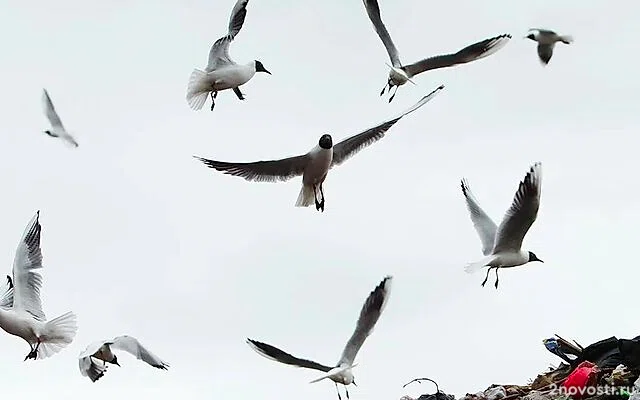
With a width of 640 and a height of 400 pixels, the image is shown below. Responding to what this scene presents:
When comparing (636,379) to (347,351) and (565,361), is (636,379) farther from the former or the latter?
(347,351)

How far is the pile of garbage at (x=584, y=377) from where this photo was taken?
730 cm

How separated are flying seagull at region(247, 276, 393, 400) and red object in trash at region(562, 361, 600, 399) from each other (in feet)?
3.92

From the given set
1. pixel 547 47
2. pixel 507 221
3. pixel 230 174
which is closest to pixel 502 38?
pixel 547 47

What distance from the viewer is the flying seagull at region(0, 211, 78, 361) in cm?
857

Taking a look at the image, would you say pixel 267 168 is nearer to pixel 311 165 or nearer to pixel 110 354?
pixel 311 165

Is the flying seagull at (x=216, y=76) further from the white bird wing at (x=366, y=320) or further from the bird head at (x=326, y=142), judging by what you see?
the white bird wing at (x=366, y=320)

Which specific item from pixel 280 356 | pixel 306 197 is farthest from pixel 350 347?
pixel 306 197

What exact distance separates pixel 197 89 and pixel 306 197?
101 centimetres

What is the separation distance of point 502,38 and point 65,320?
342 cm

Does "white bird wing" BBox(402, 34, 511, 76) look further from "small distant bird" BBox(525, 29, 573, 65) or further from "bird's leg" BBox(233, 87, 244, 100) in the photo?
"bird's leg" BBox(233, 87, 244, 100)

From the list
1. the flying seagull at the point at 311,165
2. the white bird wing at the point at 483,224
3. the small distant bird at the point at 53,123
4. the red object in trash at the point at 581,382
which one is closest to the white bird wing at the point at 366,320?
the flying seagull at the point at 311,165

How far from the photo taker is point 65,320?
28.3ft

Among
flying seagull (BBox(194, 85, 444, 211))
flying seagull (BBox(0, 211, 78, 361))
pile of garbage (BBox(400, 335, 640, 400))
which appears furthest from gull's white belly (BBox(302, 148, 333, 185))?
flying seagull (BBox(0, 211, 78, 361))

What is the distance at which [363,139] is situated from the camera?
9.12m
